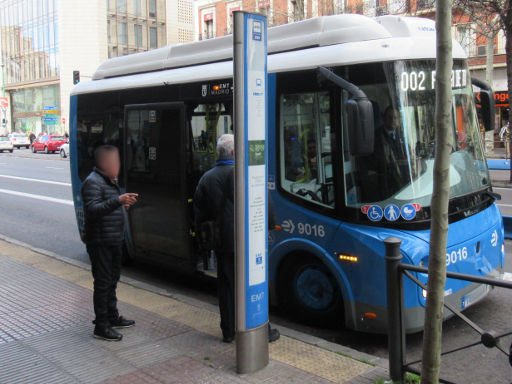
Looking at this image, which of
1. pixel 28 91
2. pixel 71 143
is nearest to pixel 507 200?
pixel 71 143

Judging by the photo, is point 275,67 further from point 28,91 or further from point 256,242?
point 28,91

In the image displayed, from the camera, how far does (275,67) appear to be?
5.64 metres

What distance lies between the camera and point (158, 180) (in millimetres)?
7070

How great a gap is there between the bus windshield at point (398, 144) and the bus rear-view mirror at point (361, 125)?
0.36 meters

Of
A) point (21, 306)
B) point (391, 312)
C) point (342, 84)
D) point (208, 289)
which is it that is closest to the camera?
point (391, 312)

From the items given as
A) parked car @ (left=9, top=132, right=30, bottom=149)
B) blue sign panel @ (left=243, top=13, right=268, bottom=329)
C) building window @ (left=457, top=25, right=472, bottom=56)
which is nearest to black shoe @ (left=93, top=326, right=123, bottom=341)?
blue sign panel @ (left=243, top=13, right=268, bottom=329)

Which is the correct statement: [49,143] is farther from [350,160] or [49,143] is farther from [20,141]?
[350,160]

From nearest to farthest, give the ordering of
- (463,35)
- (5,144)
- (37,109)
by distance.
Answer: (463,35)
(5,144)
(37,109)

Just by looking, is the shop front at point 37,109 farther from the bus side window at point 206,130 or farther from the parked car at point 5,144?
the bus side window at point 206,130

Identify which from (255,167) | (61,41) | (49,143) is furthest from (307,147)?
(61,41)

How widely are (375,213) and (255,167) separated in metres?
1.38

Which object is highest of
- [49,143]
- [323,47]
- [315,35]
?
[49,143]

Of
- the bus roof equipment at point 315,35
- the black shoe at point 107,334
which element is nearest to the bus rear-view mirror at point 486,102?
the bus roof equipment at point 315,35

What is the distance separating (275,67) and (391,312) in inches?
111
